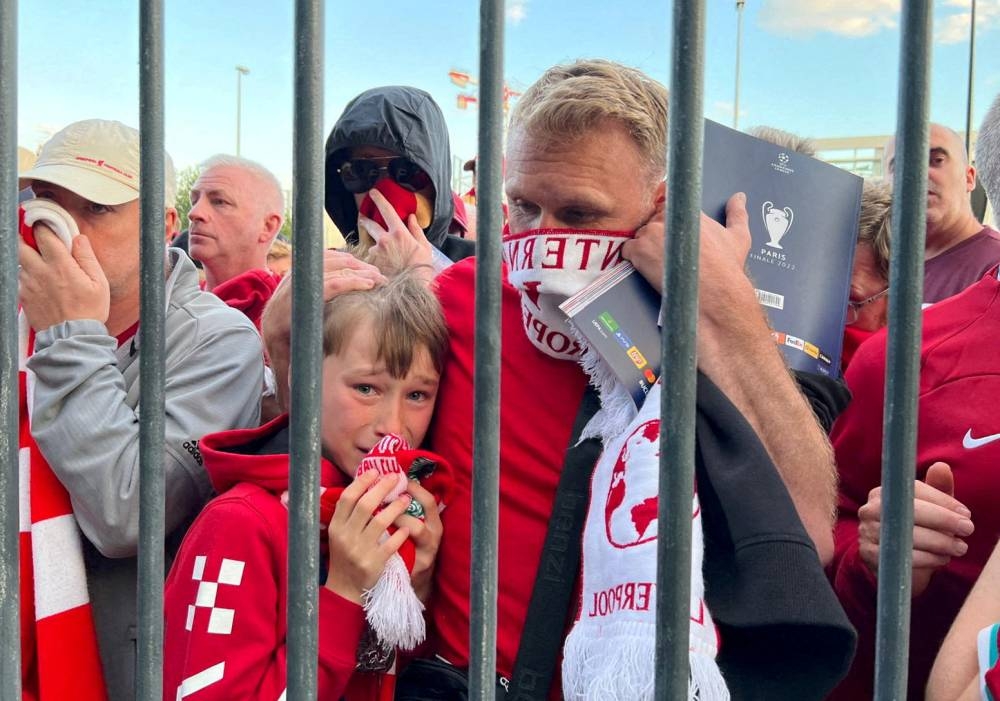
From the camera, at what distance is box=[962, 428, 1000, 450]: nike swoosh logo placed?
1670 millimetres

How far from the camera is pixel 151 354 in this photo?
3.46 ft

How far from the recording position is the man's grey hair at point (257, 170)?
16.3ft

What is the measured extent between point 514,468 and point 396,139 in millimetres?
1370

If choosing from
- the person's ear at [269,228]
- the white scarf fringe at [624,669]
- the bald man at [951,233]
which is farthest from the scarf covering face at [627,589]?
the person's ear at [269,228]

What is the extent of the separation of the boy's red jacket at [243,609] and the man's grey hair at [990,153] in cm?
126

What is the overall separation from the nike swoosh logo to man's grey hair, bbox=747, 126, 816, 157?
119 cm

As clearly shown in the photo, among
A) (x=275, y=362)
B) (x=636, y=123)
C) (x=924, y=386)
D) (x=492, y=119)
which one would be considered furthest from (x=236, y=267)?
(x=492, y=119)

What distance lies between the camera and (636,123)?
1876mm

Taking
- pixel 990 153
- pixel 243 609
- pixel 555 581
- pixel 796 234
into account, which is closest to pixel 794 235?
pixel 796 234

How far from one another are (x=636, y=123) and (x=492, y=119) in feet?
3.10

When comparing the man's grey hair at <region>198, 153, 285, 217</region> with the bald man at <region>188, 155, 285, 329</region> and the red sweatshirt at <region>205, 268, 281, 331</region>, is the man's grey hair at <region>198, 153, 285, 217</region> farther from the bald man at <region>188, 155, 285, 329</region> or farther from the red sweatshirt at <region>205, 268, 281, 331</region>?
the red sweatshirt at <region>205, 268, 281, 331</region>

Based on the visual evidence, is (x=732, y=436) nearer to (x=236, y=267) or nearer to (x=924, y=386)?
(x=924, y=386)

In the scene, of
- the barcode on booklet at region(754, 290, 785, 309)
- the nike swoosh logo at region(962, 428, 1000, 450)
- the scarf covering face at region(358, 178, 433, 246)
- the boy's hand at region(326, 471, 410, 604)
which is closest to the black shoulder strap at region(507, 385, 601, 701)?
the boy's hand at region(326, 471, 410, 604)

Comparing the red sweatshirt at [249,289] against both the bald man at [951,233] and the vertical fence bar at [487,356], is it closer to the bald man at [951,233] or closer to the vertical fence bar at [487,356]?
the bald man at [951,233]
